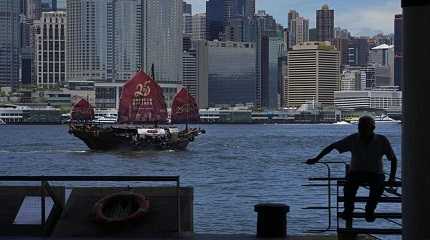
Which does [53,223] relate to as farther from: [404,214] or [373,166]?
[404,214]

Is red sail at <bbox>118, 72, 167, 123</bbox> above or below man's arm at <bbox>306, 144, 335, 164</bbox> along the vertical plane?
above

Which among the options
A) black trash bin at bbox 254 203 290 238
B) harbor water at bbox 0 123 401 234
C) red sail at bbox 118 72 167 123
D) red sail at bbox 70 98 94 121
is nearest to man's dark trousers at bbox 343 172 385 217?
black trash bin at bbox 254 203 290 238

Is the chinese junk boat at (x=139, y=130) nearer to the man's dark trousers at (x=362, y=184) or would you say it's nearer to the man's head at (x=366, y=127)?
the man's dark trousers at (x=362, y=184)

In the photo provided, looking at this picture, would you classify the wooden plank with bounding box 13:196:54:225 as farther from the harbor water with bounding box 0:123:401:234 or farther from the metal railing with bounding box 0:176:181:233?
the harbor water with bounding box 0:123:401:234

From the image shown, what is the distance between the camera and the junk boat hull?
290 feet

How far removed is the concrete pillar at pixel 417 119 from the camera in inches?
224

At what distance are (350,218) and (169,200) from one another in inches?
97.2

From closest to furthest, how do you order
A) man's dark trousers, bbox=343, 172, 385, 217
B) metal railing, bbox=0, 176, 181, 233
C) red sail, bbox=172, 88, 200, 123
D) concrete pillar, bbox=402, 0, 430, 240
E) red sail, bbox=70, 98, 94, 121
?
1. concrete pillar, bbox=402, 0, 430, 240
2. man's dark trousers, bbox=343, 172, 385, 217
3. metal railing, bbox=0, 176, 181, 233
4. red sail, bbox=172, 88, 200, 123
5. red sail, bbox=70, 98, 94, 121

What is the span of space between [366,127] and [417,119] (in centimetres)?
376

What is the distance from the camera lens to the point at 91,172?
201ft

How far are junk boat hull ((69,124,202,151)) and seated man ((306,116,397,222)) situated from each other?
258ft

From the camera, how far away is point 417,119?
18.7 feet

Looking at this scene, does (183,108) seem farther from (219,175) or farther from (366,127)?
(366,127)

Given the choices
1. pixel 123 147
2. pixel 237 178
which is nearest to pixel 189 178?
pixel 237 178
